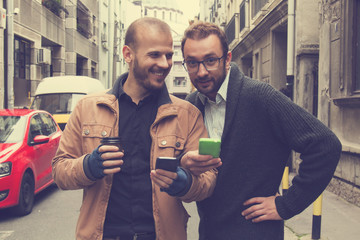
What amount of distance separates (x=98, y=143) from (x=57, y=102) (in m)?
12.0

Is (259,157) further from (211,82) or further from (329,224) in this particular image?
(329,224)

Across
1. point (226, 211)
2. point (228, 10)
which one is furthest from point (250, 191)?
point (228, 10)

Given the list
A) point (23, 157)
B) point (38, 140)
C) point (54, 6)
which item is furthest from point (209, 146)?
point (54, 6)

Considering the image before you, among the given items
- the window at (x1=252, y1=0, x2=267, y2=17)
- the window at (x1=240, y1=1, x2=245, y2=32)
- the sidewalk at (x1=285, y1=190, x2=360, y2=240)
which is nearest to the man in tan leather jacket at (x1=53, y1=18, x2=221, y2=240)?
the sidewalk at (x1=285, y1=190, x2=360, y2=240)

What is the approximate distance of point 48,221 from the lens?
230 inches

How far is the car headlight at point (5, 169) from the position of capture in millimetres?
5734

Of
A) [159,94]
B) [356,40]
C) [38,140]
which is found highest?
[356,40]

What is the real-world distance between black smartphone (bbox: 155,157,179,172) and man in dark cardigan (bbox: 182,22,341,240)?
16.6 inches

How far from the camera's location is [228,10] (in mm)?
24781

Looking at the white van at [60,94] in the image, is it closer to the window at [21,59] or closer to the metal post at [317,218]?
the window at [21,59]

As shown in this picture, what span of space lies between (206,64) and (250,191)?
0.77 meters

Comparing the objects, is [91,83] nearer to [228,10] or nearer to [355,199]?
[355,199]

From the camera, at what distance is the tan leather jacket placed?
213 cm

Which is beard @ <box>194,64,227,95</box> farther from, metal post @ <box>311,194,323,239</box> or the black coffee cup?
metal post @ <box>311,194,323,239</box>
